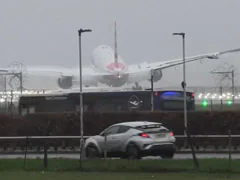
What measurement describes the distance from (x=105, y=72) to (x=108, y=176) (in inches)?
3547

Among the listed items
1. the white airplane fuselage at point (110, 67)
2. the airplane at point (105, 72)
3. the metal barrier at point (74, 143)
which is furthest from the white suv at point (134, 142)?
the white airplane fuselage at point (110, 67)

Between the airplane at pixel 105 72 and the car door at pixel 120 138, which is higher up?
the airplane at pixel 105 72

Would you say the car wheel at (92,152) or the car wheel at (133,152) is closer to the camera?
the car wheel at (133,152)

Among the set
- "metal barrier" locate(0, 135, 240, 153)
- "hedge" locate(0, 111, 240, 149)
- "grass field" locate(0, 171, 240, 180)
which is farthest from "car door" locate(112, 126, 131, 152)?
"hedge" locate(0, 111, 240, 149)

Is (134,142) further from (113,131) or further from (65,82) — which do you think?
(65,82)

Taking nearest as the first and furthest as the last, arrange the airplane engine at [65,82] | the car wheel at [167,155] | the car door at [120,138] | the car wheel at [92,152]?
the car wheel at [167,155], the car door at [120,138], the car wheel at [92,152], the airplane engine at [65,82]

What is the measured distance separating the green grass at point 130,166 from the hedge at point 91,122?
44.9ft

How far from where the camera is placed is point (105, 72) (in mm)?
108000

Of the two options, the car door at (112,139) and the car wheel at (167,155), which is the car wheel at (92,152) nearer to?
the car door at (112,139)

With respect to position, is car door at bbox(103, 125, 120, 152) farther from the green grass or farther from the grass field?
the grass field

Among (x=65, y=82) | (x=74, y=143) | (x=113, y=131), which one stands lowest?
(x=74, y=143)

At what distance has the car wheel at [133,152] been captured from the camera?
79.0 feet

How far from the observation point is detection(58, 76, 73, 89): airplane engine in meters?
94.9

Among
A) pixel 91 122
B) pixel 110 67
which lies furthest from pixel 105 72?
pixel 91 122
